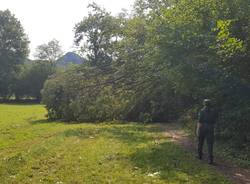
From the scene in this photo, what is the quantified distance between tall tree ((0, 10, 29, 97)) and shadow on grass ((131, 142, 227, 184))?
69732mm

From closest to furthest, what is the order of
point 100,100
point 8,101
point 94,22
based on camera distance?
point 100,100 → point 94,22 → point 8,101

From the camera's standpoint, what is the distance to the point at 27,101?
82062mm

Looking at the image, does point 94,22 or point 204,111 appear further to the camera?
point 94,22

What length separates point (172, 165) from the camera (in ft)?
49.6

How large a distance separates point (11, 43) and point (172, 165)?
80.5 meters

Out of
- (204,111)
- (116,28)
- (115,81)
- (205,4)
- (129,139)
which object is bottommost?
(129,139)

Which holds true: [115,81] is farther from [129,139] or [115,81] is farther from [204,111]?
[204,111]

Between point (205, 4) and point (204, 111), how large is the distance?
6.09 metres

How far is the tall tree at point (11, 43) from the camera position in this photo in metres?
86.9

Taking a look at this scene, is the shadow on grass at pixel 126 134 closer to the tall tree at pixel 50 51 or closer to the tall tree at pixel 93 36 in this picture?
the tall tree at pixel 93 36

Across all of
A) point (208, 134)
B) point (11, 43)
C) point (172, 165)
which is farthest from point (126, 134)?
point (11, 43)

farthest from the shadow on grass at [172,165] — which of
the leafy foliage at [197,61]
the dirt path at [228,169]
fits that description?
the leafy foliage at [197,61]

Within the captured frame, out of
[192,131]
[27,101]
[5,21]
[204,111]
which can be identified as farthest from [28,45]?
[204,111]

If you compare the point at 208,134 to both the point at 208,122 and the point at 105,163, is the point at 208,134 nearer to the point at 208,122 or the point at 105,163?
the point at 208,122
